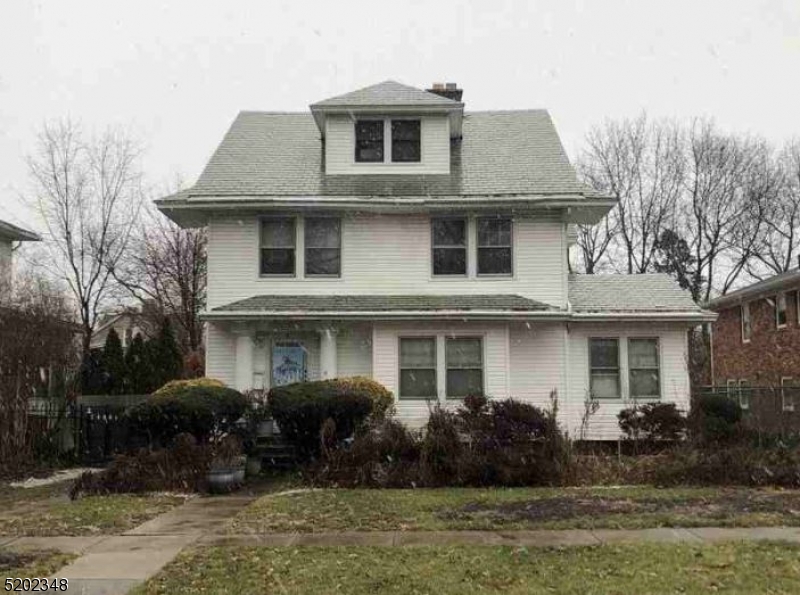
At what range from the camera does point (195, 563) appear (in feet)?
24.5

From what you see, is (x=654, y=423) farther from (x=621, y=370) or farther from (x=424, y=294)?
(x=424, y=294)

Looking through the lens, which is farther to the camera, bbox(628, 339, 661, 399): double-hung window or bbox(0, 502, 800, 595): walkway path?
bbox(628, 339, 661, 399): double-hung window

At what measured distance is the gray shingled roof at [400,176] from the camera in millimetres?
18625

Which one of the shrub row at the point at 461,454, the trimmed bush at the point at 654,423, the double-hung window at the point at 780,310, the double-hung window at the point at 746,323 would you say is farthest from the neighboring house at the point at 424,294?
the double-hung window at the point at 746,323

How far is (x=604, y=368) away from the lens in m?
18.5

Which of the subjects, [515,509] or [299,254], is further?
[299,254]

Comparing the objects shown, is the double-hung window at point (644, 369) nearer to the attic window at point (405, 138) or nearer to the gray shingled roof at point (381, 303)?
the gray shingled roof at point (381, 303)

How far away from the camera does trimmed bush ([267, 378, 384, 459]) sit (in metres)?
14.2

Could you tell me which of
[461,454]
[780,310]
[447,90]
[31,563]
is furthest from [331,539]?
[780,310]

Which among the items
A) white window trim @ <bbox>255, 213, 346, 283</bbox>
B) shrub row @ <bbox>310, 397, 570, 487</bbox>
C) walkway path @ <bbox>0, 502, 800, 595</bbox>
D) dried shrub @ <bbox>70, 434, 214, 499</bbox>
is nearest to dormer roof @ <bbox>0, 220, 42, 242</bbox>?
white window trim @ <bbox>255, 213, 346, 283</bbox>

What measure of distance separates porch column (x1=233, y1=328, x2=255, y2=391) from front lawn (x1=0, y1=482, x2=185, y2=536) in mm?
5208

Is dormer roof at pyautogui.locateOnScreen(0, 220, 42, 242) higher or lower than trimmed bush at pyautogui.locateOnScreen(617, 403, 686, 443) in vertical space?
higher

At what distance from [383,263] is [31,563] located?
39.3 ft

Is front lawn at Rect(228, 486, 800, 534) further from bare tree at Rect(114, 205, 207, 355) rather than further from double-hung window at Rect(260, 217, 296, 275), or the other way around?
bare tree at Rect(114, 205, 207, 355)
